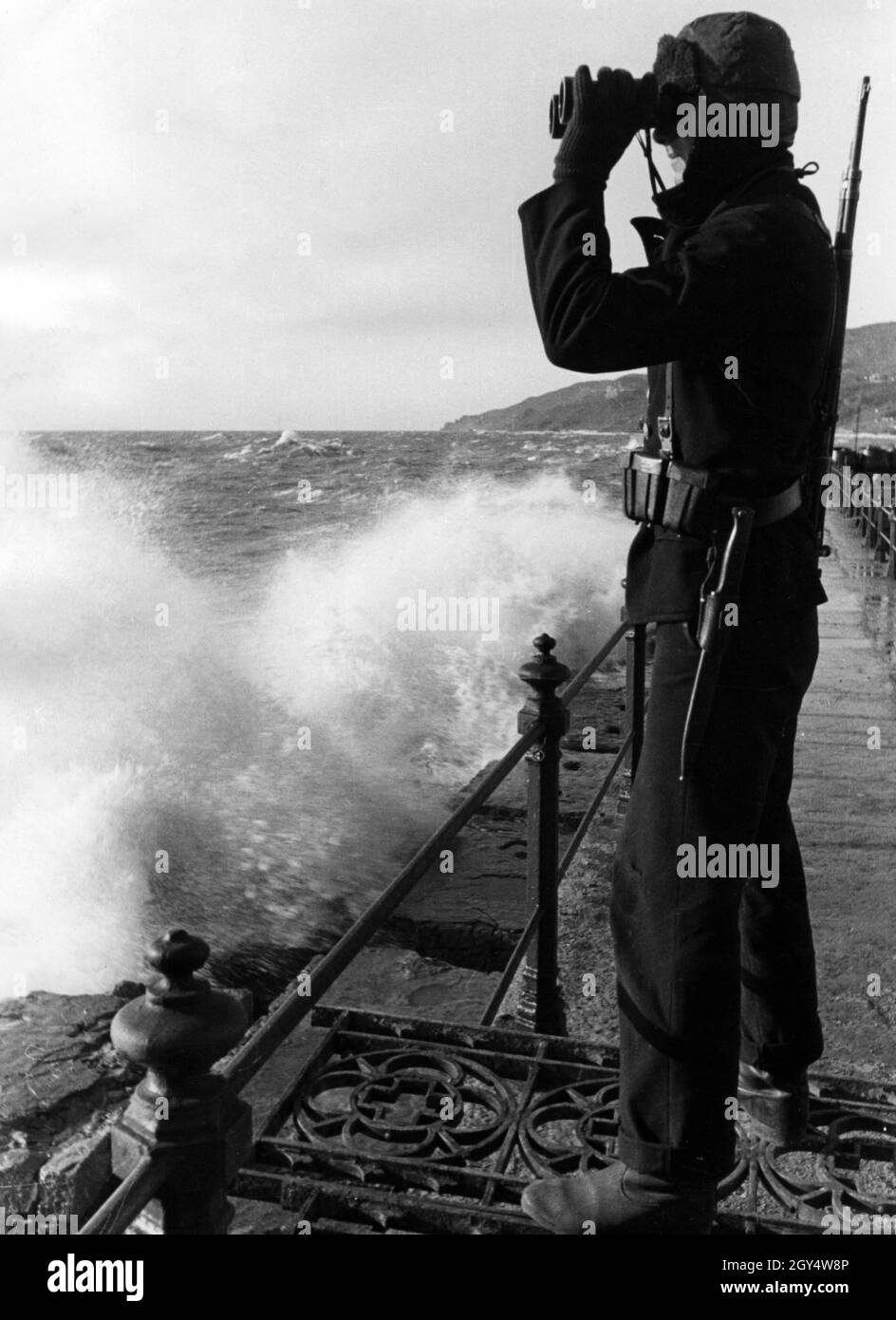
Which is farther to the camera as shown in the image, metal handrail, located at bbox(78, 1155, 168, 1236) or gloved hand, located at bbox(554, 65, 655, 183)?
gloved hand, located at bbox(554, 65, 655, 183)

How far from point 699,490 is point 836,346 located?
571mm

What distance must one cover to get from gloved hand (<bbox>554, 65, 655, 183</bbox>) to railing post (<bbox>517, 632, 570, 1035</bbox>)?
1.68 metres

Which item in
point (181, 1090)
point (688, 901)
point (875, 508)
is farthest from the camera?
point (875, 508)

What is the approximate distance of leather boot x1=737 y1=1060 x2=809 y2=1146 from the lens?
116 inches

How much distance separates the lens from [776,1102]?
294 cm

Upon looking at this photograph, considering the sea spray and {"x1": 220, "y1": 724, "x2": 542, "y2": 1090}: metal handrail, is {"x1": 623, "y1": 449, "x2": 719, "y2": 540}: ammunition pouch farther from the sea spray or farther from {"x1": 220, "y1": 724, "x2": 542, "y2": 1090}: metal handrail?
the sea spray

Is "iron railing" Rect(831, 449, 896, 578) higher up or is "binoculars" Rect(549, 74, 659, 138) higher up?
"binoculars" Rect(549, 74, 659, 138)

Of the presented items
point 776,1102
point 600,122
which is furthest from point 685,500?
point 776,1102

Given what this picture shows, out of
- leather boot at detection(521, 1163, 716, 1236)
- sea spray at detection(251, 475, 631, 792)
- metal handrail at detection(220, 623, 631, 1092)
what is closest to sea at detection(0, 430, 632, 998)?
sea spray at detection(251, 475, 631, 792)

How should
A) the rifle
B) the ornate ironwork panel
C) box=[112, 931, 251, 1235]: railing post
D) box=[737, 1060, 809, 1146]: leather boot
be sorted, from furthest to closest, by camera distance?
box=[737, 1060, 809, 1146]: leather boot → the ornate ironwork panel → the rifle → box=[112, 931, 251, 1235]: railing post

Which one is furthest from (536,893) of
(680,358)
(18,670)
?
(18,670)

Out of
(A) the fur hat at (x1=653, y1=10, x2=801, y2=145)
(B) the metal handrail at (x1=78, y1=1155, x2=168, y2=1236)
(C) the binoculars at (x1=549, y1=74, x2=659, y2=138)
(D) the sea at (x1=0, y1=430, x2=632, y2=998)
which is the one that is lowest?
(D) the sea at (x1=0, y1=430, x2=632, y2=998)

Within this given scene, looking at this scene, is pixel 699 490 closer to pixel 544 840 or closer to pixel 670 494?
pixel 670 494
